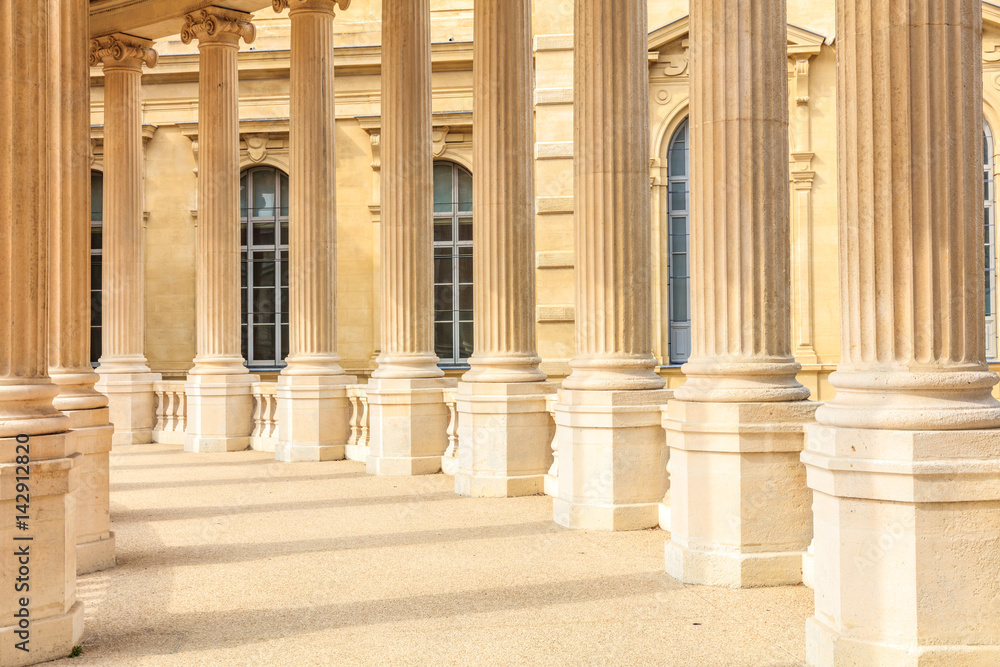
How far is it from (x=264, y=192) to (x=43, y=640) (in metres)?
33.0

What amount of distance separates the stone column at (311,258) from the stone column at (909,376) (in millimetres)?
19190

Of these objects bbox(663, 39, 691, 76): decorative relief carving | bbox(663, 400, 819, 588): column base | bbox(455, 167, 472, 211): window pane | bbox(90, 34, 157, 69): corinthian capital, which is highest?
bbox(663, 39, 691, 76): decorative relief carving

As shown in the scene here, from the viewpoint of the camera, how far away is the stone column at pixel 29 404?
30.7ft

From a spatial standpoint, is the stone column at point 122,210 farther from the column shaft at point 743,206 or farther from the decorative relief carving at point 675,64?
the column shaft at point 743,206

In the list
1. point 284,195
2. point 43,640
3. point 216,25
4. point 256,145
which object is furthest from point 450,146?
point 43,640

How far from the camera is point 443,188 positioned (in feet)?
131

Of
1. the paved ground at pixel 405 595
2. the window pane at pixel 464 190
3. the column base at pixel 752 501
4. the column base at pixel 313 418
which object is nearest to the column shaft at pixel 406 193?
the column base at pixel 313 418

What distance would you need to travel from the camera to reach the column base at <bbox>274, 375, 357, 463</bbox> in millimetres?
27000

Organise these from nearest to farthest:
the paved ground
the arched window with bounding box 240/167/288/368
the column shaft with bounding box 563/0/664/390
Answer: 1. the paved ground
2. the column shaft with bounding box 563/0/664/390
3. the arched window with bounding box 240/167/288/368

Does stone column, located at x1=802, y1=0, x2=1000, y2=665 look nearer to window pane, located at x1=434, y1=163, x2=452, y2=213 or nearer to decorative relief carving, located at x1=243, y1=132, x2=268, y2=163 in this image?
window pane, located at x1=434, y1=163, x2=452, y2=213

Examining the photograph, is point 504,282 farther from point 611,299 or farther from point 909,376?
point 909,376

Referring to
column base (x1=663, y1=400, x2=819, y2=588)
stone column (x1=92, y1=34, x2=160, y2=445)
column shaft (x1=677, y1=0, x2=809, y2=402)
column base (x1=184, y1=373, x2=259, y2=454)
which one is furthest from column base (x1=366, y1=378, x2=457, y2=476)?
column base (x1=663, y1=400, x2=819, y2=588)

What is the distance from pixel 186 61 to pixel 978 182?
3569 centimetres

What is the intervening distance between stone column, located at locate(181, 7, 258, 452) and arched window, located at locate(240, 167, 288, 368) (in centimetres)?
1018
